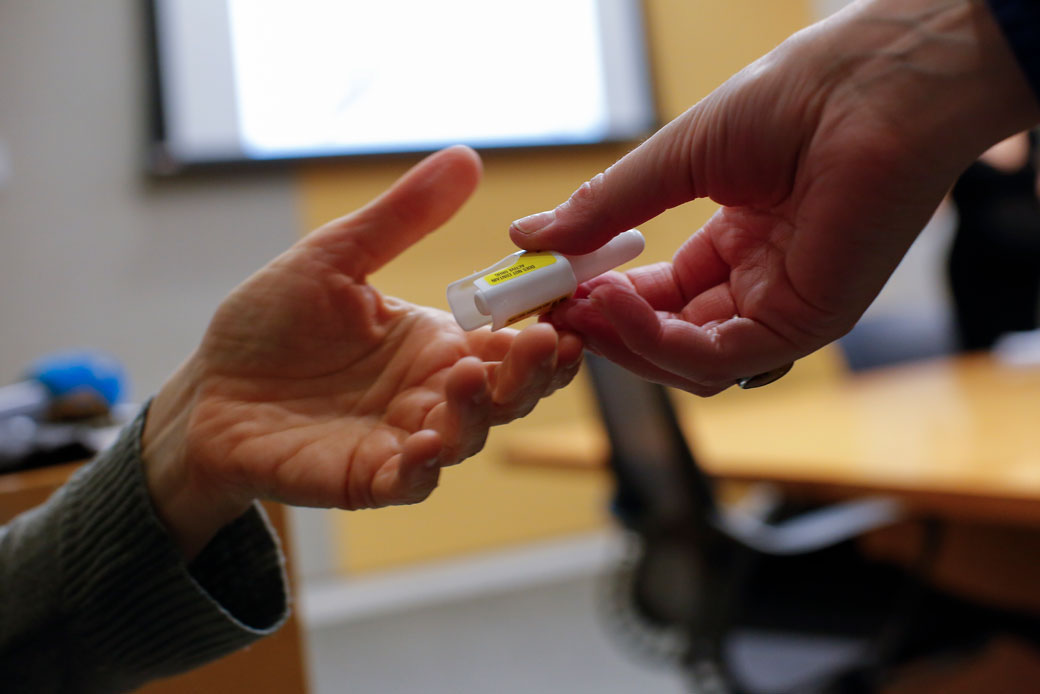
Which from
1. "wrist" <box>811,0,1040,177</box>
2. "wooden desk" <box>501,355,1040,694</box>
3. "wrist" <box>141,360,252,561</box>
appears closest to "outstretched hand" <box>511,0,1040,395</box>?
"wrist" <box>811,0,1040,177</box>

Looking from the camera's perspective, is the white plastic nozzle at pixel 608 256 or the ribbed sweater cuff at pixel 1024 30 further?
the white plastic nozzle at pixel 608 256

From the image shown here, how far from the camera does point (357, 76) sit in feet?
6.33

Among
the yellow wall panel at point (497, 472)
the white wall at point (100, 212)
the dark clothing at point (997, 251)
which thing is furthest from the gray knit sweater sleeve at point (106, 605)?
the dark clothing at point (997, 251)

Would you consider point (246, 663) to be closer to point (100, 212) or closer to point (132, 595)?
point (132, 595)

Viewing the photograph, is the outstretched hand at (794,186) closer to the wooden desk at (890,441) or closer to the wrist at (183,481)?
the wrist at (183,481)

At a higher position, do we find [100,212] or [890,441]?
[100,212]

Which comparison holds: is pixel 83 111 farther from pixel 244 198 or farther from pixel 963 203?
pixel 963 203

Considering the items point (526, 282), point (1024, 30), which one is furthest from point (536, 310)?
point (1024, 30)

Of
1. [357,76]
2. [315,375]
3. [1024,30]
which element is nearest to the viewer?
[1024,30]

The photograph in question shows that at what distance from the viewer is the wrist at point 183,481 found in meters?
0.51

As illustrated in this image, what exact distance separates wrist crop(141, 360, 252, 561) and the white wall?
1517mm

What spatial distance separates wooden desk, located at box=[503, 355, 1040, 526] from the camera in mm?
A: 903

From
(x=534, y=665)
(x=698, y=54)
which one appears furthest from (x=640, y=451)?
(x=534, y=665)

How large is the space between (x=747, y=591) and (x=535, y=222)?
0.92m
